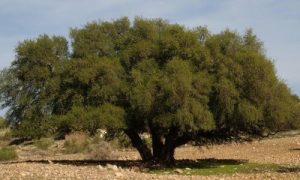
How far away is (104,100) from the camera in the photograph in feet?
96.9

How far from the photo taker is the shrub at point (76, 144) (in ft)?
172

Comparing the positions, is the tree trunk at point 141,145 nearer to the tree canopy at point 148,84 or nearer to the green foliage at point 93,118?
the tree canopy at point 148,84

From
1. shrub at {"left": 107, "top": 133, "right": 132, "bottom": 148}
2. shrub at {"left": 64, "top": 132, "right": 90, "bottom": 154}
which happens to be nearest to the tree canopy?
shrub at {"left": 107, "top": 133, "right": 132, "bottom": 148}

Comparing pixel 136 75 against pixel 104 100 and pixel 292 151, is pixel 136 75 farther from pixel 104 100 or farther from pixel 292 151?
pixel 292 151

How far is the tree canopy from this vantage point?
93.7ft

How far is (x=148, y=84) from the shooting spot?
2856 cm

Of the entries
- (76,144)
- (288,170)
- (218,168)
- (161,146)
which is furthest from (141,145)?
(76,144)

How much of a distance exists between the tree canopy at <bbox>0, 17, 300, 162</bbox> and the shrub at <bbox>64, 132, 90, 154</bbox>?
65.1 ft

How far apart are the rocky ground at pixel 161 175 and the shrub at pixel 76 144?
110 inches

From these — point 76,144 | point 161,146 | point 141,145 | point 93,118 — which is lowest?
point 161,146

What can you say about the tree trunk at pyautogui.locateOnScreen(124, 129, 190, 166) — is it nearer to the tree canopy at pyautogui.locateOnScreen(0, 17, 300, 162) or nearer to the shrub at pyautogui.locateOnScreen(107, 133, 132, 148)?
the tree canopy at pyautogui.locateOnScreen(0, 17, 300, 162)

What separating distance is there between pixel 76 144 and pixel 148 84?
26.4 meters

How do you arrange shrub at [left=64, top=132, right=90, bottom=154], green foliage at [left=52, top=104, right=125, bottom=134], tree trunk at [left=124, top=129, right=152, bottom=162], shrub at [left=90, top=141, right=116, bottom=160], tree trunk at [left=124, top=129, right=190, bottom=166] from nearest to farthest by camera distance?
1. green foliage at [left=52, top=104, right=125, bottom=134]
2. tree trunk at [left=124, top=129, right=190, bottom=166]
3. tree trunk at [left=124, top=129, right=152, bottom=162]
4. shrub at [left=90, top=141, right=116, bottom=160]
5. shrub at [left=64, top=132, right=90, bottom=154]

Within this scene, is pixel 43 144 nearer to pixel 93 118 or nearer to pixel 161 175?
pixel 93 118
